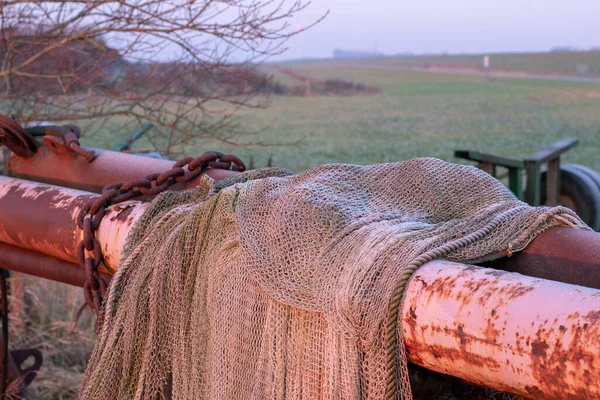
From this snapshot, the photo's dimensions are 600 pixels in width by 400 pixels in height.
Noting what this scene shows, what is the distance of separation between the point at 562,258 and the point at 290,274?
495mm

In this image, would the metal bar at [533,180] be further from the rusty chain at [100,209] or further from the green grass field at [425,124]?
the rusty chain at [100,209]

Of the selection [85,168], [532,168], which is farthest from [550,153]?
[85,168]

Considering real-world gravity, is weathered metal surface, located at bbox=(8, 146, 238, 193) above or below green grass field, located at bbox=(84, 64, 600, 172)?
above

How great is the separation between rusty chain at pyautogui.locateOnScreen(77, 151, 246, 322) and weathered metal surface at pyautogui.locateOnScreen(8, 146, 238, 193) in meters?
0.10

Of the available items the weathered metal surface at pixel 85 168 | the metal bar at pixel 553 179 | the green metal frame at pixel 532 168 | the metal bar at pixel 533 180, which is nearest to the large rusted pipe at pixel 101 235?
the weathered metal surface at pixel 85 168

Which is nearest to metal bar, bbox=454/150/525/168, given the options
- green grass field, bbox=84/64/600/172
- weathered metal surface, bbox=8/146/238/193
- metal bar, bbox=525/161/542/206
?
metal bar, bbox=525/161/542/206

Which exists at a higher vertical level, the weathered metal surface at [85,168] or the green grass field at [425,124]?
the weathered metal surface at [85,168]

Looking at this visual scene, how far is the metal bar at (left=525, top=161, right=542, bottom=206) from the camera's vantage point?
8078mm

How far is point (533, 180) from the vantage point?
812 cm

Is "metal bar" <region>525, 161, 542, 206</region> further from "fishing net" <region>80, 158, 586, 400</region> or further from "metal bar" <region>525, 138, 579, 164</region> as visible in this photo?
"fishing net" <region>80, 158, 586, 400</region>

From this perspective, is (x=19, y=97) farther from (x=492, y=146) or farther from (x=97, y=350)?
(x=492, y=146)

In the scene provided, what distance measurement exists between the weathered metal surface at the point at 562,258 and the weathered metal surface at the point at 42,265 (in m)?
1.11

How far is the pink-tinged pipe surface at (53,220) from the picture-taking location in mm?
1890

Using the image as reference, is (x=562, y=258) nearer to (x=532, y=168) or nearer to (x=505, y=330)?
(x=505, y=330)
